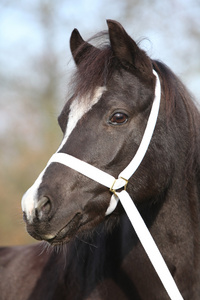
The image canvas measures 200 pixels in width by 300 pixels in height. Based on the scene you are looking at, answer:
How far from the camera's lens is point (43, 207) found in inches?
109

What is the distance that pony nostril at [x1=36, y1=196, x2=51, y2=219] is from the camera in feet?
9.00

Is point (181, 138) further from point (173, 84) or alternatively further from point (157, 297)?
point (157, 297)

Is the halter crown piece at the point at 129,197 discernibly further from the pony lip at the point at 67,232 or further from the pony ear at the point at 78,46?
the pony ear at the point at 78,46

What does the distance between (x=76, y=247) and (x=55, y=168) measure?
4.02 ft

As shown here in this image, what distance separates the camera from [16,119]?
17.5 meters

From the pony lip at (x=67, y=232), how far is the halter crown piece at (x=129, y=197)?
29 cm

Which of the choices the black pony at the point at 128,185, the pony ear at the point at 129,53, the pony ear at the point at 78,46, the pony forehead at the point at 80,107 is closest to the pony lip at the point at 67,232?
the black pony at the point at 128,185

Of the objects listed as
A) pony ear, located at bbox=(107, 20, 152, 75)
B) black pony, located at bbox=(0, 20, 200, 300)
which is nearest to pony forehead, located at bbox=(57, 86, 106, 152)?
black pony, located at bbox=(0, 20, 200, 300)

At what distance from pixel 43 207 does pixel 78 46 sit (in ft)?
5.90

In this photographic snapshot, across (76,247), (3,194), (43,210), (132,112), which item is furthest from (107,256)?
(3,194)

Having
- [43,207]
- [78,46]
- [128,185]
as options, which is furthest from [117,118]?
[78,46]

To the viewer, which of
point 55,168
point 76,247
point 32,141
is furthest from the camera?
point 32,141

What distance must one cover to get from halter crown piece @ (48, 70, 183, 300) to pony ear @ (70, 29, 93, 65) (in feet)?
3.44

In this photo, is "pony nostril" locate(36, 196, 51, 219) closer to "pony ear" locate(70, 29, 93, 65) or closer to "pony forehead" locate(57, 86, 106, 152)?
"pony forehead" locate(57, 86, 106, 152)
